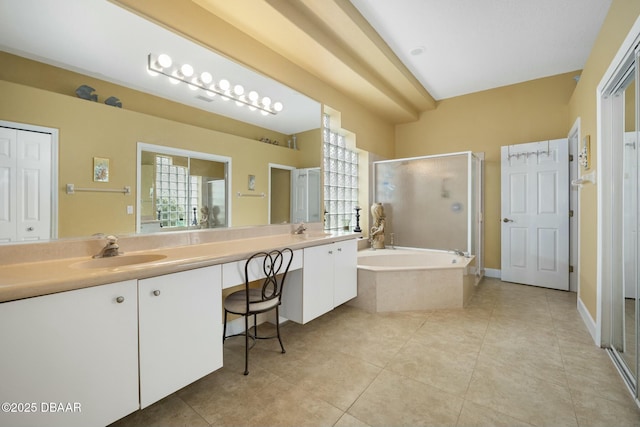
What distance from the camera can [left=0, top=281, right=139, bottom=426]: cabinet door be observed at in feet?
3.06

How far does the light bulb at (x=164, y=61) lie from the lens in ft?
5.89

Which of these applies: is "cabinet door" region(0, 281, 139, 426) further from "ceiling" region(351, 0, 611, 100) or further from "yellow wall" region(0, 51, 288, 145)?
"ceiling" region(351, 0, 611, 100)

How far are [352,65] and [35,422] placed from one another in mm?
3323

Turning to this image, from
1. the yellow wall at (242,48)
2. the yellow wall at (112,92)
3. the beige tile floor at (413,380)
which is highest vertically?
the yellow wall at (242,48)

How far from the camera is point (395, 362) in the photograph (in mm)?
1921

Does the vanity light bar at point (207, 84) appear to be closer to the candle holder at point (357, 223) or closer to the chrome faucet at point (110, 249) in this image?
the chrome faucet at point (110, 249)

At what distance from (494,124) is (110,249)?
484 centimetres

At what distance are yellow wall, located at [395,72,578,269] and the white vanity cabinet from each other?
9.12 feet

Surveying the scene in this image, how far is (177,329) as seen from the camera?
4.44 ft

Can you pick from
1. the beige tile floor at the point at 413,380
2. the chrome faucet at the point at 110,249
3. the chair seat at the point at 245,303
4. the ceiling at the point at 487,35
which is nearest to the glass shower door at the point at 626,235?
the beige tile floor at the point at 413,380

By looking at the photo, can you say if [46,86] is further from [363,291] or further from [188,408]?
[363,291]

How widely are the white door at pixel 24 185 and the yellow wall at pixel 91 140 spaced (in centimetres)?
5

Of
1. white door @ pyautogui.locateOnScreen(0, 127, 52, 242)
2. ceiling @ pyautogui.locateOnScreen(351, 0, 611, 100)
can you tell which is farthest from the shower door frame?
white door @ pyautogui.locateOnScreen(0, 127, 52, 242)

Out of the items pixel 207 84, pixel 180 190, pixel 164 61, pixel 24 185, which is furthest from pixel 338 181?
pixel 24 185
